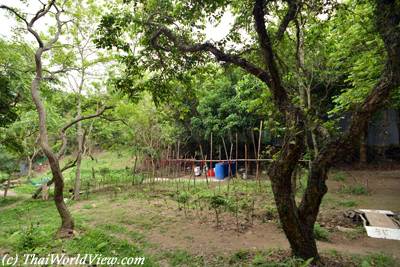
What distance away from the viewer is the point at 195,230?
21.6 feet

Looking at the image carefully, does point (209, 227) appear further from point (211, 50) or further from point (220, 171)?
point (220, 171)

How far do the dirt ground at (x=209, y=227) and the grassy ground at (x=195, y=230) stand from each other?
2 centimetres

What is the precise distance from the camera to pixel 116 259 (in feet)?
15.8

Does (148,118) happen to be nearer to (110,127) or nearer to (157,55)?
(110,127)

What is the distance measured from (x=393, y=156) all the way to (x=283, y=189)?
1235 centimetres

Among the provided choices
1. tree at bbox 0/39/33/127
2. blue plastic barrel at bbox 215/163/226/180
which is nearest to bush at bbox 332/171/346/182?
blue plastic barrel at bbox 215/163/226/180

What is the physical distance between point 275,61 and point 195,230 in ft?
14.5

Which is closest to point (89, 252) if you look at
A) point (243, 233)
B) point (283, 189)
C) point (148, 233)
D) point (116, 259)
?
point (116, 259)

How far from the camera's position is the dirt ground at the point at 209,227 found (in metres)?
5.47

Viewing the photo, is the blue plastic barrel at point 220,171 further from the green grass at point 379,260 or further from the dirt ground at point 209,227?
the green grass at point 379,260

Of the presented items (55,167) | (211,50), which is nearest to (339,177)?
(211,50)

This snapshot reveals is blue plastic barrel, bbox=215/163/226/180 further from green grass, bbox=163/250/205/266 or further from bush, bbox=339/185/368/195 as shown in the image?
green grass, bbox=163/250/205/266

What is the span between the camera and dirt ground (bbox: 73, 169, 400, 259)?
18.0ft

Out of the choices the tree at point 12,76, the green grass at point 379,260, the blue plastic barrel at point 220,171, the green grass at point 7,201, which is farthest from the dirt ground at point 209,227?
the blue plastic barrel at point 220,171
